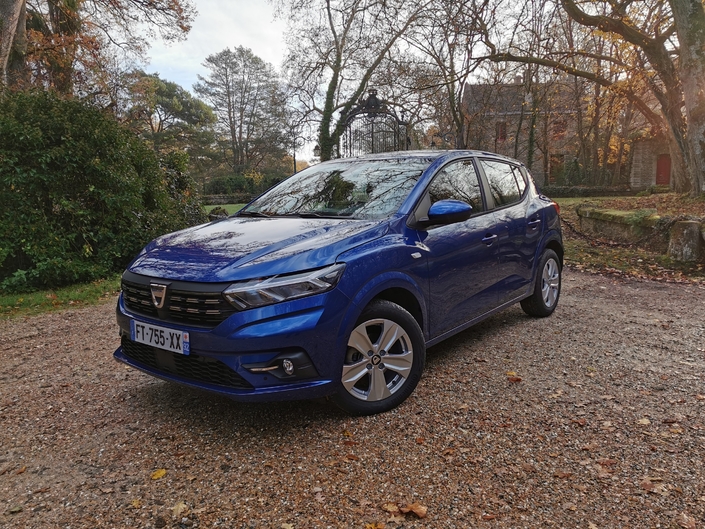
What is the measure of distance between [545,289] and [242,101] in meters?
46.6

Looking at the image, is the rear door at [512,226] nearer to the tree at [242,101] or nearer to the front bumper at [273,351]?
the front bumper at [273,351]

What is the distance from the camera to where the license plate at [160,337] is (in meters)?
2.69

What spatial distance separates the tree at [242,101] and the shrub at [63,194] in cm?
3869

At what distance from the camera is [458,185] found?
3912 millimetres

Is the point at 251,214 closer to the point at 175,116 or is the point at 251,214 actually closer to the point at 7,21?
the point at 7,21

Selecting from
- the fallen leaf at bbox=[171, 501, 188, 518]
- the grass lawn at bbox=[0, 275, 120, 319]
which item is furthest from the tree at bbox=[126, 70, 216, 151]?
the fallen leaf at bbox=[171, 501, 188, 518]

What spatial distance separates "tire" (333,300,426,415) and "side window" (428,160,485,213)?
104 centimetres

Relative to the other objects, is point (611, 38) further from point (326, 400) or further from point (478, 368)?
point (326, 400)

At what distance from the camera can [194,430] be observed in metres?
2.93

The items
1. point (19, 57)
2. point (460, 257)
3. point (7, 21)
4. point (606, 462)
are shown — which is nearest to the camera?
point (606, 462)

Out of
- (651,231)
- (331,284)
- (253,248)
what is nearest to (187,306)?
(253,248)

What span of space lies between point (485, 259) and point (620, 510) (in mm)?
2137

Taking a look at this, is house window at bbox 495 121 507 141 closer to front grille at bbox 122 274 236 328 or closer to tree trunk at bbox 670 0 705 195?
tree trunk at bbox 670 0 705 195

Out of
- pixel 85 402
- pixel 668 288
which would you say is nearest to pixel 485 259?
pixel 85 402
